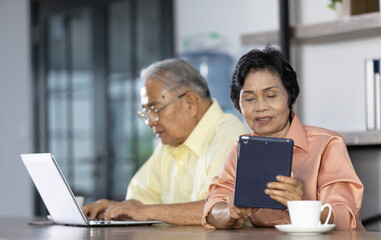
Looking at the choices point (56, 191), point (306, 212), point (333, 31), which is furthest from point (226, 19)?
point (306, 212)

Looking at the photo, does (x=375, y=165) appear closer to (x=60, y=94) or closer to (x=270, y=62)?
(x=270, y=62)

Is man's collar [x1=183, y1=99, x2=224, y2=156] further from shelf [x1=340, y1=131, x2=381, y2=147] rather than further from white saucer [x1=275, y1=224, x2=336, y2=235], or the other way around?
white saucer [x1=275, y1=224, x2=336, y2=235]

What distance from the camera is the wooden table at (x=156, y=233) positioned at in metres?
1.58

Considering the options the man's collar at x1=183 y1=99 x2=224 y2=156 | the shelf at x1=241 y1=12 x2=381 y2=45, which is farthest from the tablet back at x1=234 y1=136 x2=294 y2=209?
the shelf at x1=241 y1=12 x2=381 y2=45

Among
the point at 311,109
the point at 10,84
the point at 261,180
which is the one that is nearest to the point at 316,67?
the point at 311,109

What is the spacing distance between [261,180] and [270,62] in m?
0.44

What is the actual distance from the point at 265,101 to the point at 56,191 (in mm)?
693

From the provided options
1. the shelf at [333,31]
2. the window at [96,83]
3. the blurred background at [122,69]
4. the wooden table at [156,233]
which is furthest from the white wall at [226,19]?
the wooden table at [156,233]

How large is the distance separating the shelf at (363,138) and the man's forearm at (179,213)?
1.19 meters

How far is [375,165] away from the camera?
3.32 metres

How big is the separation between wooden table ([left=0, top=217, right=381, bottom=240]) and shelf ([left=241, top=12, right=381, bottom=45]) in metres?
1.54

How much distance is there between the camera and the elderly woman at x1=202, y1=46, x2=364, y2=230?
6.05 feet

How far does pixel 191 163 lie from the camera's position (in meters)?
2.61

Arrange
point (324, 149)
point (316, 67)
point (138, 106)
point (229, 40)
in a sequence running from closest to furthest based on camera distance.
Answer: point (324, 149), point (316, 67), point (229, 40), point (138, 106)
